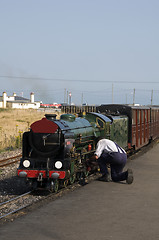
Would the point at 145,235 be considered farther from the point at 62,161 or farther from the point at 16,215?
the point at 62,161

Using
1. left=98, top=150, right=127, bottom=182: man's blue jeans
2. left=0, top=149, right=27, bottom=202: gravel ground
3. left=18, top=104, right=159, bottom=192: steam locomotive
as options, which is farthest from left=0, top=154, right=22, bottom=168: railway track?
left=98, top=150, right=127, bottom=182: man's blue jeans

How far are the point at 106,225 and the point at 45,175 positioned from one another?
3866mm

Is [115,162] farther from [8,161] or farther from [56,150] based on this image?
[8,161]

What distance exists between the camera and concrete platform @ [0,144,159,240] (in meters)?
6.41

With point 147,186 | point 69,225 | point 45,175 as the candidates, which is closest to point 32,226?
point 69,225

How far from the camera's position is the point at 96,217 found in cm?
754

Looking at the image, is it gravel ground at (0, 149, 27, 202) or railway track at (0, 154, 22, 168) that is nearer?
gravel ground at (0, 149, 27, 202)

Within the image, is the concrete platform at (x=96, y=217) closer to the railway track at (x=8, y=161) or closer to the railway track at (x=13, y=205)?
the railway track at (x=13, y=205)

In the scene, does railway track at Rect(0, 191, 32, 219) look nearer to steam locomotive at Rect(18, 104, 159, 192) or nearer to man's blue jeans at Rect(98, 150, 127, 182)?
steam locomotive at Rect(18, 104, 159, 192)

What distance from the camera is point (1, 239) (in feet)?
20.2

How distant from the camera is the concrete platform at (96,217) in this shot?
21.0 feet

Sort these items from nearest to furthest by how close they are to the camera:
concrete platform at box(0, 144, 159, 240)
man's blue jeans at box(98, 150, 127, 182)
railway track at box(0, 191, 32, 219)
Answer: concrete platform at box(0, 144, 159, 240)
railway track at box(0, 191, 32, 219)
man's blue jeans at box(98, 150, 127, 182)

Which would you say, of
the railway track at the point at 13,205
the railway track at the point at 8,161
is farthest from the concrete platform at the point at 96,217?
the railway track at the point at 8,161

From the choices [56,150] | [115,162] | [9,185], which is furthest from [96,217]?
[9,185]
